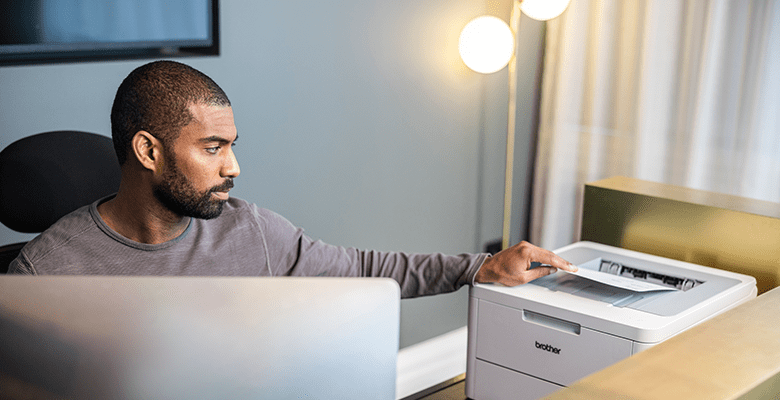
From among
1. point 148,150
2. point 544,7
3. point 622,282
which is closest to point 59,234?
point 148,150

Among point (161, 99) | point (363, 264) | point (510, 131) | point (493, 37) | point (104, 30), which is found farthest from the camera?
point (510, 131)

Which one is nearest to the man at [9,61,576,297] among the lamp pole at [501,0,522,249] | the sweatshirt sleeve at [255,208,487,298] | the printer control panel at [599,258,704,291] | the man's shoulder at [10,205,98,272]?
the man's shoulder at [10,205,98,272]

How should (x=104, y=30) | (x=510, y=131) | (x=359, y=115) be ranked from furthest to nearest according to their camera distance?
(x=510, y=131)
(x=359, y=115)
(x=104, y=30)

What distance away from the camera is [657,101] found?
2533 millimetres

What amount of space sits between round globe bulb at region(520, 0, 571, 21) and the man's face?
152cm

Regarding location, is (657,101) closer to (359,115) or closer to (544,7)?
(544,7)

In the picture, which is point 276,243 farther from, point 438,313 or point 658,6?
point 658,6

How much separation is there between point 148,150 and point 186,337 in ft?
2.10

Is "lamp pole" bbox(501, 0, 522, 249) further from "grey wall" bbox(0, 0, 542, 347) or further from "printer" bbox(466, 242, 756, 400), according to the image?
"printer" bbox(466, 242, 756, 400)

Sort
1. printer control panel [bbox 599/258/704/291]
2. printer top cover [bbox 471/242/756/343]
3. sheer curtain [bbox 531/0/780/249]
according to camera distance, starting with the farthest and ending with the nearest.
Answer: sheer curtain [bbox 531/0/780/249]
printer control panel [bbox 599/258/704/291]
printer top cover [bbox 471/242/756/343]

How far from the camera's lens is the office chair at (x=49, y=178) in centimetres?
123

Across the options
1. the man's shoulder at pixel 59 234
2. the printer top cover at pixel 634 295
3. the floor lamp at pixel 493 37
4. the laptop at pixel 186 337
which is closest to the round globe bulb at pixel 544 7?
the floor lamp at pixel 493 37

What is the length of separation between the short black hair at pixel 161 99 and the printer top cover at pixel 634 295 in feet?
2.20

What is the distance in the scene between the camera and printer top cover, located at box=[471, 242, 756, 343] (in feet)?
4.39
